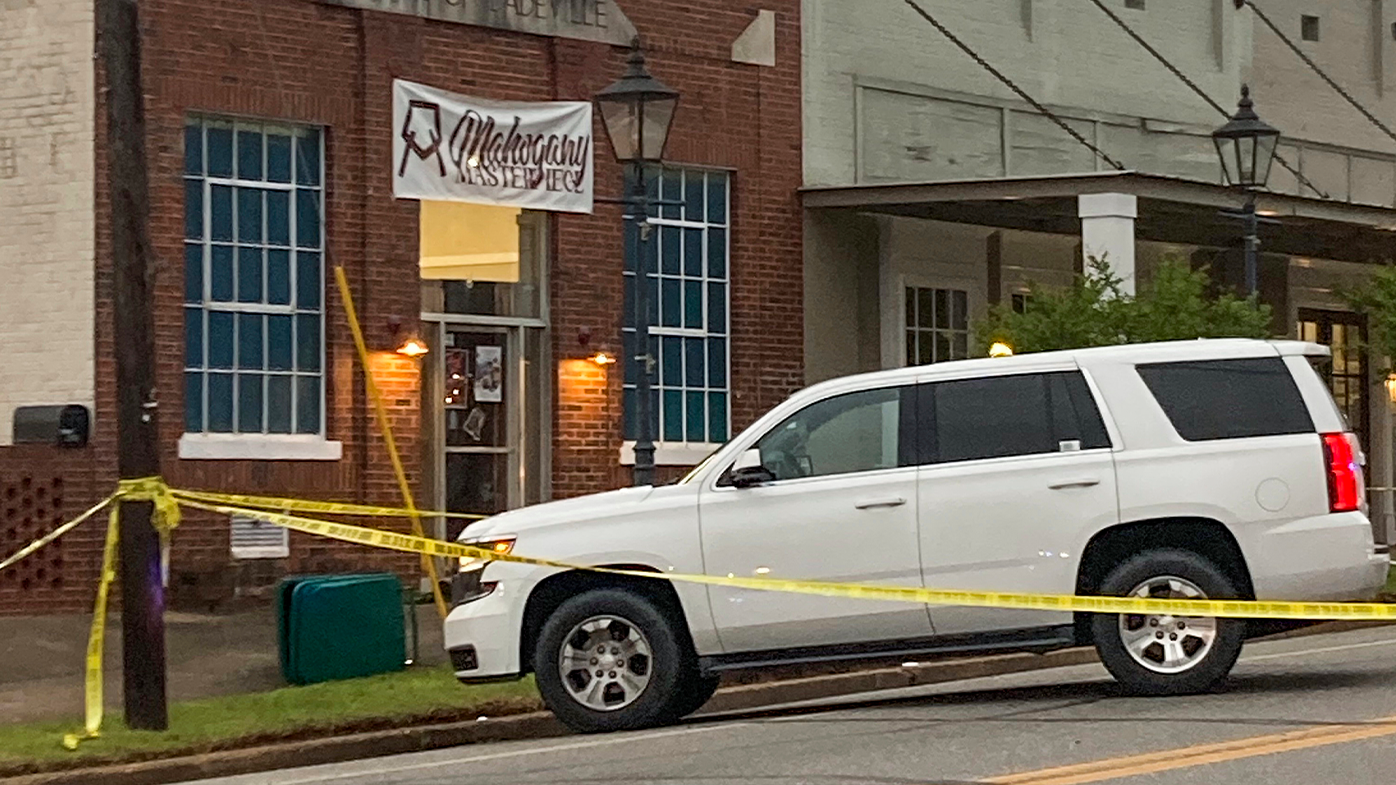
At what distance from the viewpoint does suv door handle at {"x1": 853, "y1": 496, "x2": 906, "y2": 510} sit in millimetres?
13180

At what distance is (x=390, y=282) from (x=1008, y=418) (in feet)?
25.7

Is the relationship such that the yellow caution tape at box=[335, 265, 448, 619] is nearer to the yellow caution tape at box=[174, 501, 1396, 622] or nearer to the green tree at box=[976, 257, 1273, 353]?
the green tree at box=[976, 257, 1273, 353]

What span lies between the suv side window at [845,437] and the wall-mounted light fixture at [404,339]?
7.18m

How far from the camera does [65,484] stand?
1836 cm

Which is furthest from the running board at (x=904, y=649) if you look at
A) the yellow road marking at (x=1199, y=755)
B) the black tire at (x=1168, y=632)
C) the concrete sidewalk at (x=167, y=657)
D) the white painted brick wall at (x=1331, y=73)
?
the white painted brick wall at (x=1331, y=73)

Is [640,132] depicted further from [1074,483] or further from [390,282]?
[1074,483]

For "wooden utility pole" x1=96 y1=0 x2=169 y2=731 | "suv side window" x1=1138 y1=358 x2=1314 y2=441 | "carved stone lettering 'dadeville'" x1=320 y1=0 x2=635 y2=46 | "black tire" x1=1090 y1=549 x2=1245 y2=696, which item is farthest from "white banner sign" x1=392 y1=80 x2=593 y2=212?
"black tire" x1=1090 y1=549 x2=1245 y2=696

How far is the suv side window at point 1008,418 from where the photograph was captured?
13289mm

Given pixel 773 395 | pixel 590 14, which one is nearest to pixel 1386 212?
pixel 773 395

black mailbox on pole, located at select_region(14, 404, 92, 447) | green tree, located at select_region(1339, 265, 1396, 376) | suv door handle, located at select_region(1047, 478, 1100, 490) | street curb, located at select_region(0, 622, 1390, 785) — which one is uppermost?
green tree, located at select_region(1339, 265, 1396, 376)

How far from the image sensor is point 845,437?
1342cm

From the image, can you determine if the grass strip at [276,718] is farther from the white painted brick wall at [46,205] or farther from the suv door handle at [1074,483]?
the white painted brick wall at [46,205]

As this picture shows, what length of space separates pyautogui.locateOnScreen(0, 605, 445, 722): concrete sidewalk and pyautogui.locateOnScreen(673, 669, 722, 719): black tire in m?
3.47

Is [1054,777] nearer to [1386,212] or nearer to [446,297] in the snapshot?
Answer: [446,297]
